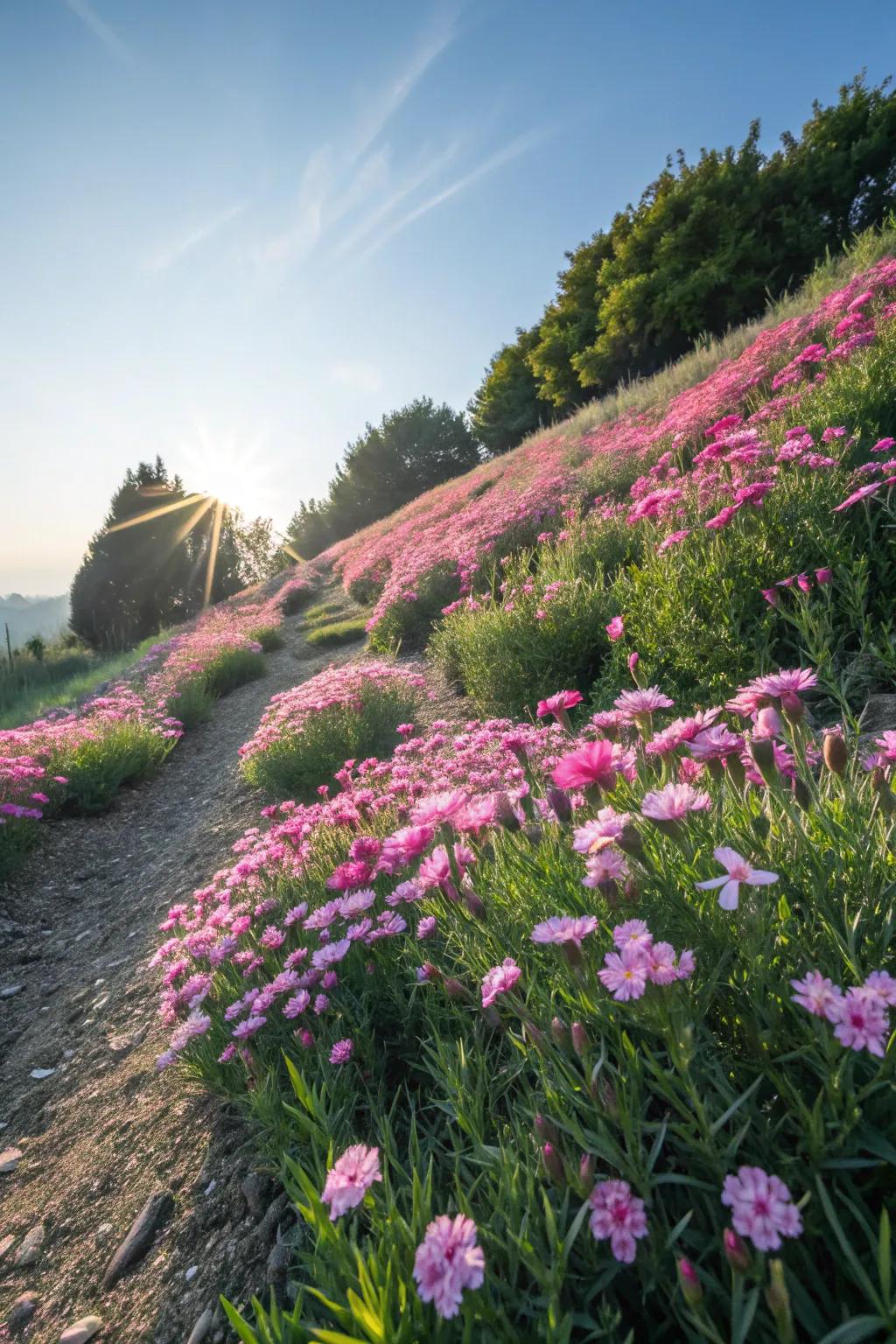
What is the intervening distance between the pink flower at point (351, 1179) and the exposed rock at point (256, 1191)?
746 mm

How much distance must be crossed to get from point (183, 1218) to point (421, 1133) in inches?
27.9

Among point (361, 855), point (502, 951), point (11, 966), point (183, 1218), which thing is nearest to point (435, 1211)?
point (502, 951)

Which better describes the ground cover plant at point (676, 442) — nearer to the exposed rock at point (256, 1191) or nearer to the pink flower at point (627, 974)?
the pink flower at point (627, 974)

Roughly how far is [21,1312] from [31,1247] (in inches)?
8.6

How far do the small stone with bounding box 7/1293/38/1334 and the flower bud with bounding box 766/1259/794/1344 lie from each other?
190cm

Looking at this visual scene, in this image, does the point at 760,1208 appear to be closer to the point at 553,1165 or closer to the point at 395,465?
the point at 553,1165

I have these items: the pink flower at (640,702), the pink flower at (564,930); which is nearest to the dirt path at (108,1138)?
the pink flower at (564,930)

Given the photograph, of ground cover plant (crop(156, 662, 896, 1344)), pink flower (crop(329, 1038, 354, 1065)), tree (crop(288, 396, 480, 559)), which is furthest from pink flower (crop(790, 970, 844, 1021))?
tree (crop(288, 396, 480, 559))

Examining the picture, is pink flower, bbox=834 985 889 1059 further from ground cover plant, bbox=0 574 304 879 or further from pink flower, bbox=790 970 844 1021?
ground cover plant, bbox=0 574 304 879

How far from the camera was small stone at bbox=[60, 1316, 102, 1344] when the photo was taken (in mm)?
1427

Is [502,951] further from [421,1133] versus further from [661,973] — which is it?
[661,973]

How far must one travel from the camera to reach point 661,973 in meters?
0.97

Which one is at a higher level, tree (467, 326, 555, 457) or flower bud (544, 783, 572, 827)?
tree (467, 326, 555, 457)

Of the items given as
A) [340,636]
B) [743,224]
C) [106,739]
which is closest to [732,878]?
[106,739]
